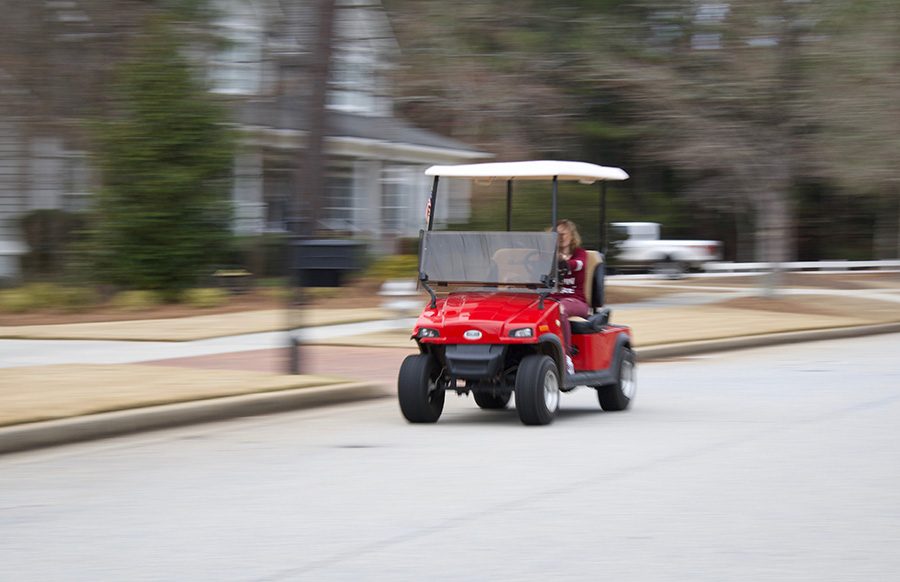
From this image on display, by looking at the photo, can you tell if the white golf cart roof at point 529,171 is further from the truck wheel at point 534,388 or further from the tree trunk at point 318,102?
the tree trunk at point 318,102

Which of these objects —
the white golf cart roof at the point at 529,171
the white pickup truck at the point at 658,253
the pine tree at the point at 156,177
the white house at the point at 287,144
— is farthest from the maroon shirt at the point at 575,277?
the white pickup truck at the point at 658,253

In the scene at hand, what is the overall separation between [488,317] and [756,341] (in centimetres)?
1084

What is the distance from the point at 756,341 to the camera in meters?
20.5

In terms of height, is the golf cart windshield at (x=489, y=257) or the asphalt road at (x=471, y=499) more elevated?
the golf cart windshield at (x=489, y=257)

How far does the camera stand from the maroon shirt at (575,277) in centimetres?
1157

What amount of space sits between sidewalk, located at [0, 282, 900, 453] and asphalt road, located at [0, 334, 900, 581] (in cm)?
28

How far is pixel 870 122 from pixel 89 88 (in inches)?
594

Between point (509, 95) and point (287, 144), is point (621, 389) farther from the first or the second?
point (287, 144)

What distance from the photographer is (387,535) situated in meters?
6.62

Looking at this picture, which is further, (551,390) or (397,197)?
(397,197)

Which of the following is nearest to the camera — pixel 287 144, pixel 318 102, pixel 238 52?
pixel 318 102

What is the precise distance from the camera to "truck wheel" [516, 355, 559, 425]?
10523 millimetres

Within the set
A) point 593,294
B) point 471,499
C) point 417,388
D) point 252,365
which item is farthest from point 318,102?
point 471,499

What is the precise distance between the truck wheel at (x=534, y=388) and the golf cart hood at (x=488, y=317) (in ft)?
0.76
